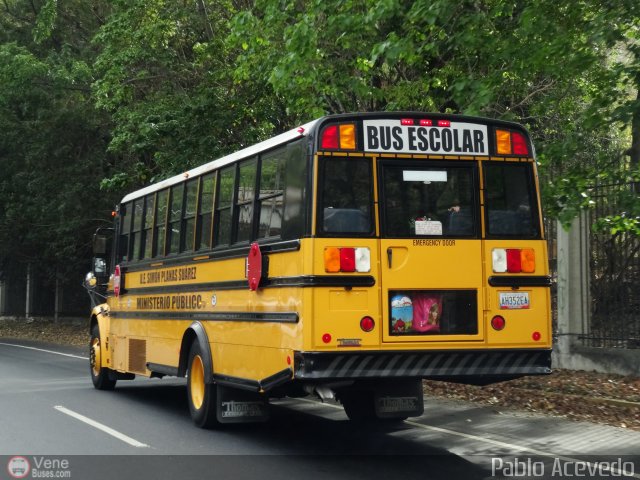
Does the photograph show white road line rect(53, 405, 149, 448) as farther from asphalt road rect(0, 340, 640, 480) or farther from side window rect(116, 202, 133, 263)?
side window rect(116, 202, 133, 263)

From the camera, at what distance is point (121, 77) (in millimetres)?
20438

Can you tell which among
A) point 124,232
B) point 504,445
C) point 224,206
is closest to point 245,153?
point 224,206

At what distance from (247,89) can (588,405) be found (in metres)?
11.5

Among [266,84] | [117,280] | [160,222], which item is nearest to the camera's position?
[160,222]

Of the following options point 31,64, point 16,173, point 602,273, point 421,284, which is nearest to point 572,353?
point 602,273

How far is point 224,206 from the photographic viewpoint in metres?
10.3

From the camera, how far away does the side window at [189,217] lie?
11289mm

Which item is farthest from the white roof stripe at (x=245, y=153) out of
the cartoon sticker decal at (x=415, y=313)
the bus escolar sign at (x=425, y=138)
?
the cartoon sticker decal at (x=415, y=313)

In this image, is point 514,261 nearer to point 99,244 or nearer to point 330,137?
point 330,137

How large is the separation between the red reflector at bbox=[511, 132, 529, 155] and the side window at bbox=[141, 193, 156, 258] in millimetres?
5736

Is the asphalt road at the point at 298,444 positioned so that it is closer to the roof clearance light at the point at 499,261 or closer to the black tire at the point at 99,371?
the black tire at the point at 99,371

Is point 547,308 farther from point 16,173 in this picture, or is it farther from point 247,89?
point 16,173

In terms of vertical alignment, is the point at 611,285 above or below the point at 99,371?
above

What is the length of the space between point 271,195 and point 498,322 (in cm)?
256
